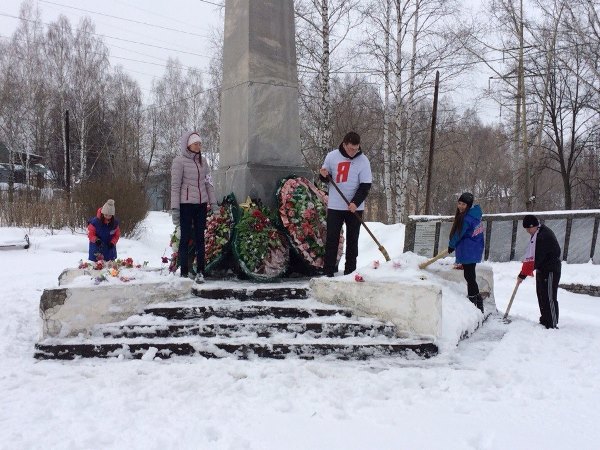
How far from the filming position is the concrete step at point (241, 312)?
4.62 meters

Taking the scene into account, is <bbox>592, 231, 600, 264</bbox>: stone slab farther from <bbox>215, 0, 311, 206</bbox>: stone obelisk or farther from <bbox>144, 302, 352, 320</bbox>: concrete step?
<bbox>144, 302, 352, 320</bbox>: concrete step

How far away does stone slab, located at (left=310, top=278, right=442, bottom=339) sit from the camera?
4.34 meters

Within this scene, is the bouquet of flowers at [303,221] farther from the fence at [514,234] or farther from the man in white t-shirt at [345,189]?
the fence at [514,234]

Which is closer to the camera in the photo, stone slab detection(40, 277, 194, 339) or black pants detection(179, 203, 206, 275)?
stone slab detection(40, 277, 194, 339)

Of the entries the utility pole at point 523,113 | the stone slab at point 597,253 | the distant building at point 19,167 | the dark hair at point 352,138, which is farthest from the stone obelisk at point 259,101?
the distant building at point 19,167

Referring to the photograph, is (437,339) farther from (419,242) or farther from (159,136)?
(159,136)

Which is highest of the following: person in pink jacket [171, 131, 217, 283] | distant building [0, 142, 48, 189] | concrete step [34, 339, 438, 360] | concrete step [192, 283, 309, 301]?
distant building [0, 142, 48, 189]

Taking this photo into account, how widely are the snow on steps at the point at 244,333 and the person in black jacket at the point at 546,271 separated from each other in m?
2.25

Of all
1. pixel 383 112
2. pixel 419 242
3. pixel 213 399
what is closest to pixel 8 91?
pixel 383 112

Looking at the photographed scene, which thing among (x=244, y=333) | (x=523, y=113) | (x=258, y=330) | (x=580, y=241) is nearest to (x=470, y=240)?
(x=258, y=330)

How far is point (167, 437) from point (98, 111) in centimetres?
3395

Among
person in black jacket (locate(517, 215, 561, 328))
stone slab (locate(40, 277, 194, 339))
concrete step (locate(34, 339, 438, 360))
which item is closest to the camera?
concrete step (locate(34, 339, 438, 360))

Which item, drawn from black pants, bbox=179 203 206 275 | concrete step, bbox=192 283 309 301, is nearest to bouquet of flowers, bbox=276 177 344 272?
concrete step, bbox=192 283 309 301

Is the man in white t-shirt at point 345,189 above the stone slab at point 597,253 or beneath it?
above
